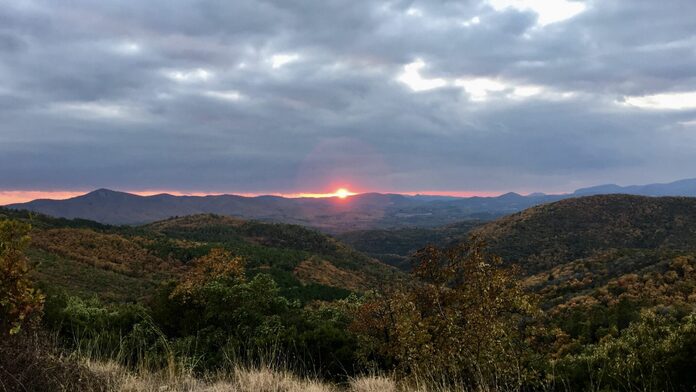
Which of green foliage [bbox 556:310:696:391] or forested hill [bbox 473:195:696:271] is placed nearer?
green foliage [bbox 556:310:696:391]

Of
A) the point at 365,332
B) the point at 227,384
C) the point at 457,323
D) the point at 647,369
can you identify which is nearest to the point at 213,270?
the point at 365,332

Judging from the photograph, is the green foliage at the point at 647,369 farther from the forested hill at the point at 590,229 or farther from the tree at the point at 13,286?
the forested hill at the point at 590,229

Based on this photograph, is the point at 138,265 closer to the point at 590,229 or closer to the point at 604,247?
the point at 604,247

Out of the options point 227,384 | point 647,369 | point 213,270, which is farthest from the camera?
point 213,270

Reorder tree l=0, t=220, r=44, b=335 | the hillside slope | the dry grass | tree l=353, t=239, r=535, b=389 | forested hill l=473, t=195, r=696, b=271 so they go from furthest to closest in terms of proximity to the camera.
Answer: forested hill l=473, t=195, r=696, b=271
the hillside slope
tree l=353, t=239, r=535, b=389
tree l=0, t=220, r=44, b=335
the dry grass

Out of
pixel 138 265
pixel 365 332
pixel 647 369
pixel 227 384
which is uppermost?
pixel 227 384

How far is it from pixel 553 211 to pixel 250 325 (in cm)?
11544

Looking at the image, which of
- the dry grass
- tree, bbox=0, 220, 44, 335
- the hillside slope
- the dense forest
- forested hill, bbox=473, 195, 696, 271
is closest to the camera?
the dry grass

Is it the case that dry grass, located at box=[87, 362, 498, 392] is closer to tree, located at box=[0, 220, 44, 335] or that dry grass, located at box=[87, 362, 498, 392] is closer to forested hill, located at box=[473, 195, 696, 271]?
tree, located at box=[0, 220, 44, 335]

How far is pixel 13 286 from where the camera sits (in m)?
7.25

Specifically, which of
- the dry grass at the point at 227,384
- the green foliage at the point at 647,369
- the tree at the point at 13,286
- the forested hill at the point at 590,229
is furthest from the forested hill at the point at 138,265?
the forested hill at the point at 590,229

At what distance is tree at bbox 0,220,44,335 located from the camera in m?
7.07

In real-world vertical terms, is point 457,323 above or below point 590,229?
above

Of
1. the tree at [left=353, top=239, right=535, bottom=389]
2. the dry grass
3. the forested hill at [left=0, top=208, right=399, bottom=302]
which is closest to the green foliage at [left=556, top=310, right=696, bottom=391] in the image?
the tree at [left=353, top=239, right=535, bottom=389]
